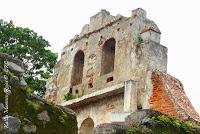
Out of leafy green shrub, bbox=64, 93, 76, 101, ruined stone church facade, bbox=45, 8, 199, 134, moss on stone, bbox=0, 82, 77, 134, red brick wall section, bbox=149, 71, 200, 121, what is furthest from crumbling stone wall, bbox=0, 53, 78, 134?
leafy green shrub, bbox=64, 93, 76, 101

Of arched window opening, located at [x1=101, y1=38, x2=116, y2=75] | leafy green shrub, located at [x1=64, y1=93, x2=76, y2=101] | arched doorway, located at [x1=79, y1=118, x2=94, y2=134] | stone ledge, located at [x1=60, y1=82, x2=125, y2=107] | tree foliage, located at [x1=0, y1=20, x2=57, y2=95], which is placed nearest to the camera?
stone ledge, located at [x1=60, y1=82, x2=125, y2=107]

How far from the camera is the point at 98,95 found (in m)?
14.3

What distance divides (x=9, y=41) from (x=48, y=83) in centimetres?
319

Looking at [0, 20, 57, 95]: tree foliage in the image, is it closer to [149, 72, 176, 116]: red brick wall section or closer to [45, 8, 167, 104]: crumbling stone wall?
[45, 8, 167, 104]: crumbling stone wall

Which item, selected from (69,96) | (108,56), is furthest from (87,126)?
(108,56)

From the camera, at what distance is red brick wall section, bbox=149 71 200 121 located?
39.8 ft

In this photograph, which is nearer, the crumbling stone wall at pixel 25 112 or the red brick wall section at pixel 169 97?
the crumbling stone wall at pixel 25 112

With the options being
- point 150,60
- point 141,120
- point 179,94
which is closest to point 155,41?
A: point 150,60

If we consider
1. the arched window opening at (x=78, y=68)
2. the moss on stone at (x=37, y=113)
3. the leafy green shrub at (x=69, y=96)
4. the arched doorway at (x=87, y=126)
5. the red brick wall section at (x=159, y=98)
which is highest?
the arched window opening at (x=78, y=68)

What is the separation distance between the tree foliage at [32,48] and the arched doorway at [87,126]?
4422 millimetres

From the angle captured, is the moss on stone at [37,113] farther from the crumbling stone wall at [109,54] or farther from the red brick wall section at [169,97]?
the crumbling stone wall at [109,54]

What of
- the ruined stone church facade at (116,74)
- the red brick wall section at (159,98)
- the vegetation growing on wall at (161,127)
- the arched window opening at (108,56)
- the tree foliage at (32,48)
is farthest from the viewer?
the tree foliage at (32,48)

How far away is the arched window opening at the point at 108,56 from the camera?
602 inches

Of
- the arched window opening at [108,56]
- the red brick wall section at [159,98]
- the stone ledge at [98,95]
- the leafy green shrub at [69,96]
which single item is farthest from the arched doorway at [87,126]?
the red brick wall section at [159,98]
